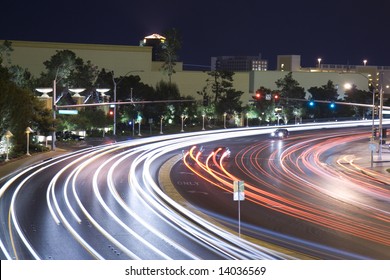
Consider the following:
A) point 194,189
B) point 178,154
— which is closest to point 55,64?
point 178,154

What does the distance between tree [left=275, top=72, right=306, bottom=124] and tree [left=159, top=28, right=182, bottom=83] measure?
749 inches

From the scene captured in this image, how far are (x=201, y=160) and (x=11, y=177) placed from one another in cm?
1625

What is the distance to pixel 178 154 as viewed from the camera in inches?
2045

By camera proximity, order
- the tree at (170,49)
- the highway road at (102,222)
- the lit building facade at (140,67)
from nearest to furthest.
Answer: the highway road at (102,222)
the lit building facade at (140,67)
the tree at (170,49)

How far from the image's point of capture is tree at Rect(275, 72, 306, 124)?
104 meters

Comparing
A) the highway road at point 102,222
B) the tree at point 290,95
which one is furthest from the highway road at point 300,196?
the tree at point 290,95

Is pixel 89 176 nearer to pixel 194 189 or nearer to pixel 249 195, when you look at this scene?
pixel 194 189

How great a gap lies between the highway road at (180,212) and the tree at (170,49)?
5792 cm

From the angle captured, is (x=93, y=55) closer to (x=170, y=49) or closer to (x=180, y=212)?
(x=170, y=49)

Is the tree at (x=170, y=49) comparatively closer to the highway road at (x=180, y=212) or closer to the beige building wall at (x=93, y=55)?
the beige building wall at (x=93, y=55)

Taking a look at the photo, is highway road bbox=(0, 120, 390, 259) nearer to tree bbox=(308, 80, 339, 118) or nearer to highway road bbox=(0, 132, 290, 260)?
highway road bbox=(0, 132, 290, 260)

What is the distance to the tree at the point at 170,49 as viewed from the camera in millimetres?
103188

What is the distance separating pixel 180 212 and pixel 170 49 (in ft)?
265

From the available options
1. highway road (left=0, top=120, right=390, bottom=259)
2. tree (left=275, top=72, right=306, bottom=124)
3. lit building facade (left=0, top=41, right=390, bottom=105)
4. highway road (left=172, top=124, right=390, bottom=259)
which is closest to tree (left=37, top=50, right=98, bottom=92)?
lit building facade (left=0, top=41, right=390, bottom=105)
